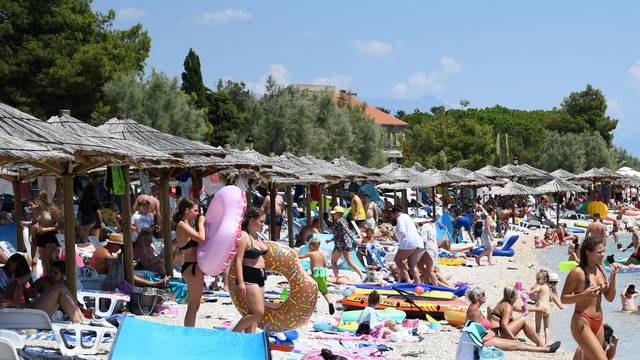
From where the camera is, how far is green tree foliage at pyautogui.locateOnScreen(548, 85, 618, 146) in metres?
74.7

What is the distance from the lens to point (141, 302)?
10.4 metres

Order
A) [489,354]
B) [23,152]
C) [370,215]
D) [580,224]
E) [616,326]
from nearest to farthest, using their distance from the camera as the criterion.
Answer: [23,152] < [489,354] < [616,326] < [370,215] < [580,224]

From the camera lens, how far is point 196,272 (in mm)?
8289

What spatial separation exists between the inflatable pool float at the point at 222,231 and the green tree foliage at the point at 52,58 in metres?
23.1

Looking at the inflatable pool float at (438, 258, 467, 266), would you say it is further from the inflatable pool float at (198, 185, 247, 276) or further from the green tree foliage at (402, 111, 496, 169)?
the green tree foliage at (402, 111, 496, 169)

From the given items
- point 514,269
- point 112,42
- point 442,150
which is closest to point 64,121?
point 514,269

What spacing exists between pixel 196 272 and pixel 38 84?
2393 centimetres

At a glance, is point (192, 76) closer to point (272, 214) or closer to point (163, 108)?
point (163, 108)

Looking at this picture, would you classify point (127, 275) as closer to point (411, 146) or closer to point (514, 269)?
point (514, 269)

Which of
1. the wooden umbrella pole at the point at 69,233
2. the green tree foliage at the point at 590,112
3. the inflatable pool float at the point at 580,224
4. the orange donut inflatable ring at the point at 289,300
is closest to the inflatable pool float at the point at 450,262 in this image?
the orange donut inflatable ring at the point at 289,300

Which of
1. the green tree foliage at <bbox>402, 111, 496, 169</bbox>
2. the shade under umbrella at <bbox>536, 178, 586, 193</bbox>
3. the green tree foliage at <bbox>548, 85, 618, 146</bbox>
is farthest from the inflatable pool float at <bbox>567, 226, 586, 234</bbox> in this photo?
the green tree foliage at <bbox>548, 85, 618, 146</bbox>

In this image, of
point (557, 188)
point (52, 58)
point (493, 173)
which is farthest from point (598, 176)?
point (52, 58)

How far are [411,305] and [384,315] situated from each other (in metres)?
0.82

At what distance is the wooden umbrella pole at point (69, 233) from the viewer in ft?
30.9
